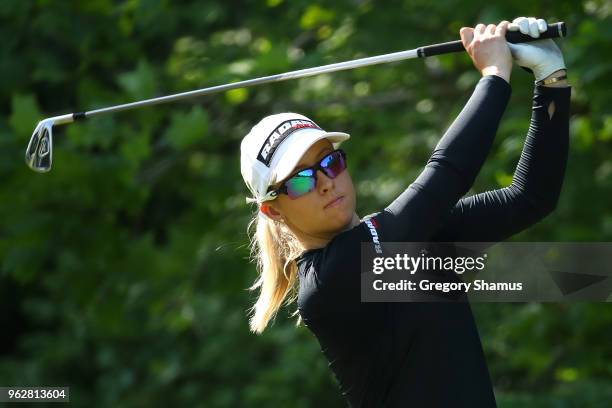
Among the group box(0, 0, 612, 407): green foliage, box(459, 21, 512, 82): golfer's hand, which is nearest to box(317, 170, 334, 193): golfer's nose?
box(459, 21, 512, 82): golfer's hand

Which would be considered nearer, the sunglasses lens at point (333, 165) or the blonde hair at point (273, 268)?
the sunglasses lens at point (333, 165)

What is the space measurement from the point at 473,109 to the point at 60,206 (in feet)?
13.3

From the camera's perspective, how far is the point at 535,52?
279 centimetres

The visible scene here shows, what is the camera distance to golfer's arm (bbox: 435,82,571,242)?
2.87 metres

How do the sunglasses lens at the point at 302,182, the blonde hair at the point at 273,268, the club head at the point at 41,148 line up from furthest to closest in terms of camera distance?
the club head at the point at 41,148 → the blonde hair at the point at 273,268 → the sunglasses lens at the point at 302,182

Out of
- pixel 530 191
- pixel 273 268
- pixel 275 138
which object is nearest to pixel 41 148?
pixel 273 268

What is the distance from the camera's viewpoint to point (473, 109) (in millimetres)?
2656

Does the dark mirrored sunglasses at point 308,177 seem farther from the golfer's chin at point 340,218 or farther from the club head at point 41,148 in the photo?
the club head at point 41,148

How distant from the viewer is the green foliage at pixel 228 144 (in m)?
5.85


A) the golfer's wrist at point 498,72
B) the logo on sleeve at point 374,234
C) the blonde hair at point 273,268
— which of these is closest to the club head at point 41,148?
the blonde hair at point 273,268

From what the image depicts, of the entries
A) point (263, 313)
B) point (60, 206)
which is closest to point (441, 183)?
point (263, 313)

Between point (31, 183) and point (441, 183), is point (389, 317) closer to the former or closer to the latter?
point (441, 183)

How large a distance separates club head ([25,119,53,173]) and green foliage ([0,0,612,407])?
58.8 inches

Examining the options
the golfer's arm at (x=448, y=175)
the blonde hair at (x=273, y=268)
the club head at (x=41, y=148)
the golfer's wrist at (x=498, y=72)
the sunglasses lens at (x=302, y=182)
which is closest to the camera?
the golfer's arm at (x=448, y=175)
